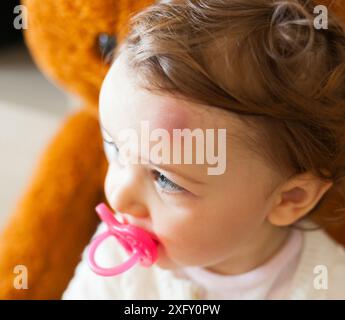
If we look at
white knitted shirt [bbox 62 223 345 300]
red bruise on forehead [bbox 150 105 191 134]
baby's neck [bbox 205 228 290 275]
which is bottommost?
white knitted shirt [bbox 62 223 345 300]

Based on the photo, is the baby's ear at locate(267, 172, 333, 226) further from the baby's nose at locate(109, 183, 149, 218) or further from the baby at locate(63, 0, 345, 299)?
the baby's nose at locate(109, 183, 149, 218)

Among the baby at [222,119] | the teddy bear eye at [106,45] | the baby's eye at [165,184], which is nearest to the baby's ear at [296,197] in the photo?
A: the baby at [222,119]

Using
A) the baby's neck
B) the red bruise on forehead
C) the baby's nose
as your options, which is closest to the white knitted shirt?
the baby's neck

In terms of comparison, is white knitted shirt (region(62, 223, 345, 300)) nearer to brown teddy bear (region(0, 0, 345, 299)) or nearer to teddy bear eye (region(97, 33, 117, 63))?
brown teddy bear (region(0, 0, 345, 299))

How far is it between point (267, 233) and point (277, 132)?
0.19m

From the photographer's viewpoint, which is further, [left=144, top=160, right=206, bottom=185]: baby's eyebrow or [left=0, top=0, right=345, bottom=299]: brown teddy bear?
[left=0, top=0, right=345, bottom=299]: brown teddy bear

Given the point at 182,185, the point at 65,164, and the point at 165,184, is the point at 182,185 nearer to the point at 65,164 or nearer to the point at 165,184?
the point at 165,184

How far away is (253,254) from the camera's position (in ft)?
2.27

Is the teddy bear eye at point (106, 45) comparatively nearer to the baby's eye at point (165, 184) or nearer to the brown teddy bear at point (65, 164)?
the brown teddy bear at point (65, 164)

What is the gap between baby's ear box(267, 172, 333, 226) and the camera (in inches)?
23.5

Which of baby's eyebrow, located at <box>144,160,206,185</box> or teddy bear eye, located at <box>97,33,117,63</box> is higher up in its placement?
teddy bear eye, located at <box>97,33,117,63</box>

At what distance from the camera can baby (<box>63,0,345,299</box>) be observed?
511 millimetres

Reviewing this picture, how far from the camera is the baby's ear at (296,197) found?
596 mm

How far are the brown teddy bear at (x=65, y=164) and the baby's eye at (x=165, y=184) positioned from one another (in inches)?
6.7
